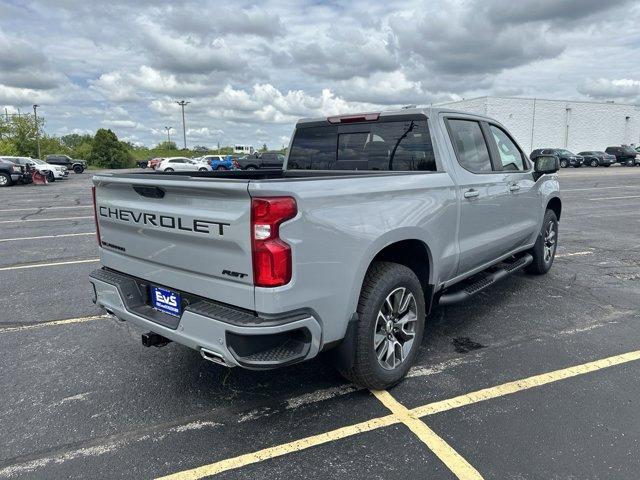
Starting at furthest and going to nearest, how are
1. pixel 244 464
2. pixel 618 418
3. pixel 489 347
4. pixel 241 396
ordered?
pixel 489 347, pixel 241 396, pixel 618 418, pixel 244 464

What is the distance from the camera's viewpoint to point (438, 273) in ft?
12.2

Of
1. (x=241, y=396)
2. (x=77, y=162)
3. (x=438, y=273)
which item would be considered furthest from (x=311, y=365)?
A: (x=77, y=162)

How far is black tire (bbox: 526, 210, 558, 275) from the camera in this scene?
5.93 meters

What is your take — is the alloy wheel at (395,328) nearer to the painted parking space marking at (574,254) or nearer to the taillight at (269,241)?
the taillight at (269,241)

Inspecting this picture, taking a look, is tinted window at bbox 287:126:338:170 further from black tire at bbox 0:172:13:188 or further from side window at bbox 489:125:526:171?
black tire at bbox 0:172:13:188

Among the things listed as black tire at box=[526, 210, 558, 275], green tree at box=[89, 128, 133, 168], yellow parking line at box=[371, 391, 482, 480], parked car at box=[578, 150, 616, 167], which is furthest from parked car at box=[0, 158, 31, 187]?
parked car at box=[578, 150, 616, 167]

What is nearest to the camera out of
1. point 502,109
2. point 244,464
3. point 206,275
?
point 244,464

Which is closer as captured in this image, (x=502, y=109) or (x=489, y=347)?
(x=489, y=347)

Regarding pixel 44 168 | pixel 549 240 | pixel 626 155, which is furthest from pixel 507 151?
pixel 626 155

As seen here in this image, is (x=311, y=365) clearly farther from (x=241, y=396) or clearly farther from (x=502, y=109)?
(x=502, y=109)

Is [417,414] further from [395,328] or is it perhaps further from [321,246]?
[321,246]

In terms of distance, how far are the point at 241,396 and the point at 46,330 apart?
2.29 m

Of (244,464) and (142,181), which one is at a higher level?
(142,181)

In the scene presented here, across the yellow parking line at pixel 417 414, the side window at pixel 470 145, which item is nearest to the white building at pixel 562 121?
the side window at pixel 470 145
